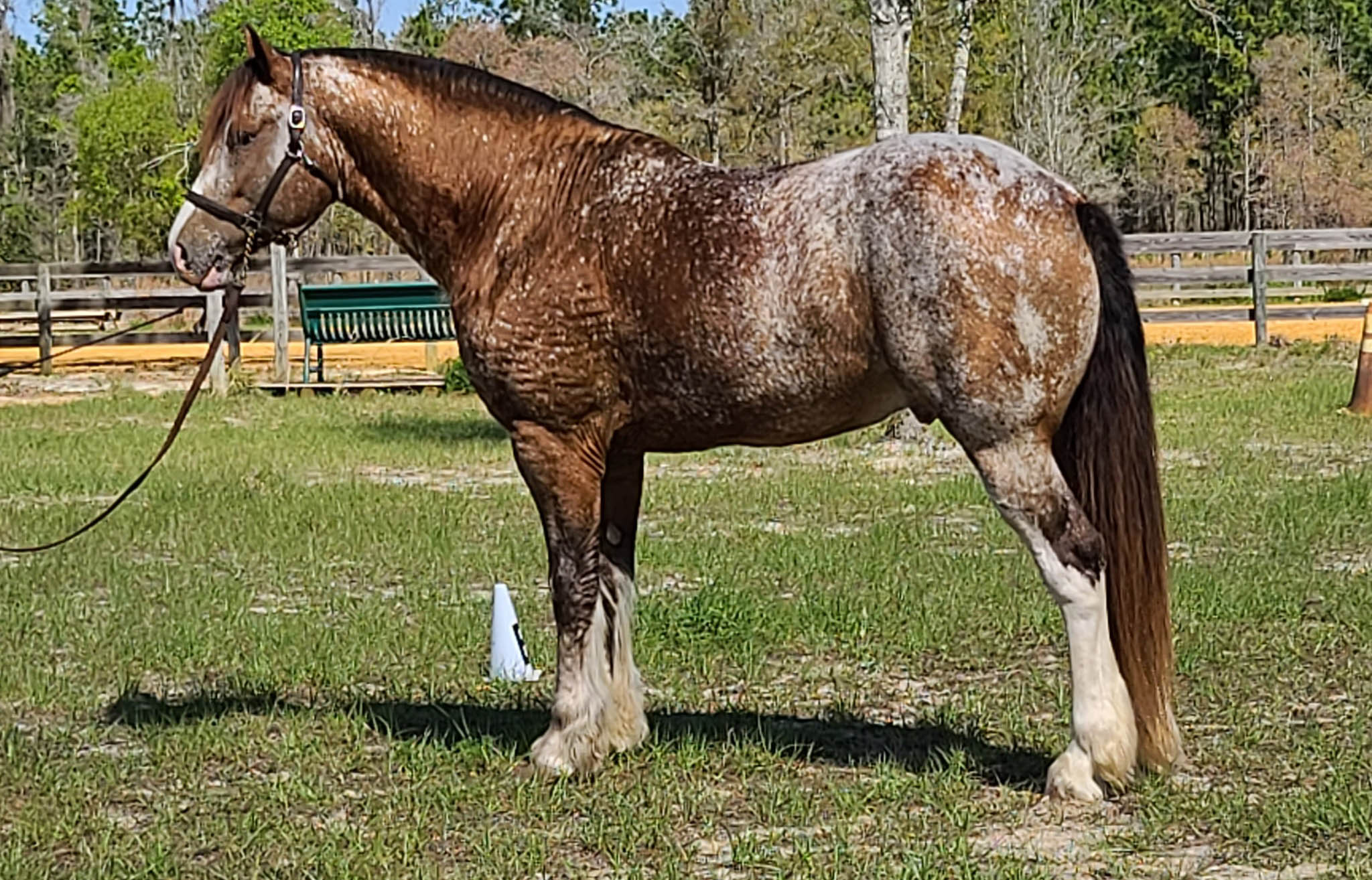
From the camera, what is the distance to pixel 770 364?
4852 millimetres

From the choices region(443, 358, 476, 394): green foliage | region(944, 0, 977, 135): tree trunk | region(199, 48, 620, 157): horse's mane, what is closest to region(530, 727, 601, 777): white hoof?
region(199, 48, 620, 157): horse's mane

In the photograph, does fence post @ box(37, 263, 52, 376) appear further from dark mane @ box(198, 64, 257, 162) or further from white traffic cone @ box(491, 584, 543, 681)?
dark mane @ box(198, 64, 257, 162)

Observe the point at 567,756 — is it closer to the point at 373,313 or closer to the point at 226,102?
the point at 226,102

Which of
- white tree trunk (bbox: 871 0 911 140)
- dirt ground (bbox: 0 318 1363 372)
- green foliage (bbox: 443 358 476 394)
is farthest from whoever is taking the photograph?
dirt ground (bbox: 0 318 1363 372)

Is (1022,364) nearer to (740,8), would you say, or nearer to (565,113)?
(565,113)

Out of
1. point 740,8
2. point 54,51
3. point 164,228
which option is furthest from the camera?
point 54,51

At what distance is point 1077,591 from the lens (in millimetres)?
4738

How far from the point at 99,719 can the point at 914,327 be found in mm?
3447

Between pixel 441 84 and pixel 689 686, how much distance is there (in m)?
2.51

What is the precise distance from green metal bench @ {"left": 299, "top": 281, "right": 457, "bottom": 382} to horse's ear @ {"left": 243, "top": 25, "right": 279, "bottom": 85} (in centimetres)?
1345

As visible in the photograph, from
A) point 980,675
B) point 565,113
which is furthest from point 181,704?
point 980,675

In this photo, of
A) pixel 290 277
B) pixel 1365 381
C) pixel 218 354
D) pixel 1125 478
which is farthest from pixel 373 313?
pixel 1125 478

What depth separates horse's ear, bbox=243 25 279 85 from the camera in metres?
5.13

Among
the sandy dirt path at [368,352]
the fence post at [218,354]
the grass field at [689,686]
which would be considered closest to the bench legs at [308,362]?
the sandy dirt path at [368,352]
